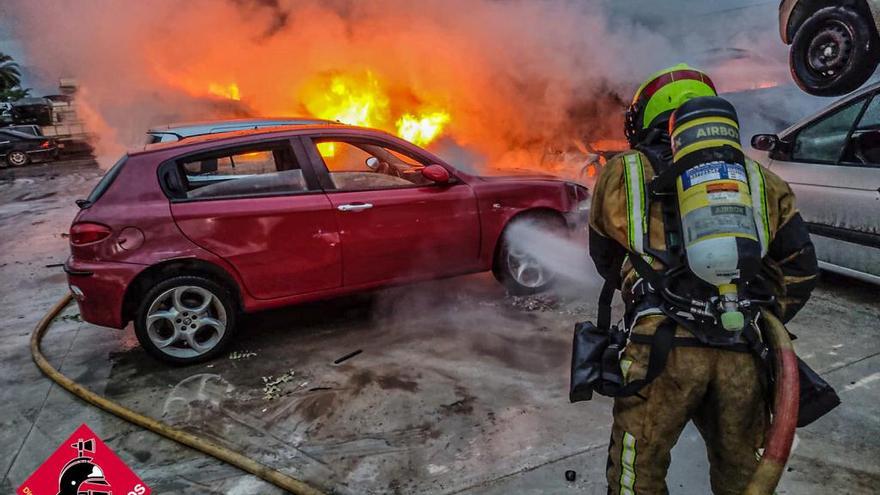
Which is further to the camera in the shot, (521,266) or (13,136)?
(13,136)

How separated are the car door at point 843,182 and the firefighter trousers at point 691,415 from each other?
320 centimetres

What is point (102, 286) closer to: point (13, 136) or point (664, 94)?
point (664, 94)

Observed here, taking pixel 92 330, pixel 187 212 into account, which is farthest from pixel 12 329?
pixel 187 212

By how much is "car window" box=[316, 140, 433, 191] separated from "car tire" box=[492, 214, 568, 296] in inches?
32.4

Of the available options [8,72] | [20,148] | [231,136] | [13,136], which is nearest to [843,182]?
[231,136]

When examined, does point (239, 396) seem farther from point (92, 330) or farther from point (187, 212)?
point (92, 330)

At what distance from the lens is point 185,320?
4023 millimetres

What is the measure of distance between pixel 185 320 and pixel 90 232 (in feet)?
2.67

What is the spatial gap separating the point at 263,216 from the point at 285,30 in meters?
7.95

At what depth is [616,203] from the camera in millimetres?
1946

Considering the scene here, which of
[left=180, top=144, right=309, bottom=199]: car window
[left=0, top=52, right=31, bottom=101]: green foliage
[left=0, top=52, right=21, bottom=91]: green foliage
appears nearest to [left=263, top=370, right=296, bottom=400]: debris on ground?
[left=180, top=144, right=309, bottom=199]: car window

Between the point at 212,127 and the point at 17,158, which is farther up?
the point at 212,127

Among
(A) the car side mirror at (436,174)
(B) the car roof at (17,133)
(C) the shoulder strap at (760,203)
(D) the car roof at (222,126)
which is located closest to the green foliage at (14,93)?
(B) the car roof at (17,133)

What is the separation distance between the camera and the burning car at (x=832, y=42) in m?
5.89
